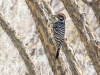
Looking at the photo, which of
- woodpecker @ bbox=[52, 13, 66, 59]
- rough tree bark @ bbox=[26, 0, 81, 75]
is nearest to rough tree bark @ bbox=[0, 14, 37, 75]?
woodpecker @ bbox=[52, 13, 66, 59]

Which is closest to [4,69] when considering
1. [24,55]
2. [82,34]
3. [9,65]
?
[9,65]

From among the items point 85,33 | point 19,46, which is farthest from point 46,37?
point 19,46

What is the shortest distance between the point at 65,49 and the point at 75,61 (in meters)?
0.22

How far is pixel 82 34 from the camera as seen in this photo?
325 cm

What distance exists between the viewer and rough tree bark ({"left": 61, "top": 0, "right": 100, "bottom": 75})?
9.89 ft

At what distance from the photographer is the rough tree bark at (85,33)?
9.89 ft

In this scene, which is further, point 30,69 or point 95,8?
point 30,69

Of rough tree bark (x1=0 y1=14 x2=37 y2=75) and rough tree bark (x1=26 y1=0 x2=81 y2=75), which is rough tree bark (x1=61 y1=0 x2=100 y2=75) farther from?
rough tree bark (x1=0 y1=14 x2=37 y2=75)

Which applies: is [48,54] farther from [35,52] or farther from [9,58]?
[35,52]

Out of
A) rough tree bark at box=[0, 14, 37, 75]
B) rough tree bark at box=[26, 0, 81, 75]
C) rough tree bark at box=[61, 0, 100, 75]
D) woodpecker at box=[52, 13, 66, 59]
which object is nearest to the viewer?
rough tree bark at box=[61, 0, 100, 75]

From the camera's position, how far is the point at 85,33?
324cm

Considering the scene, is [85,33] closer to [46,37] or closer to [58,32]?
[46,37]

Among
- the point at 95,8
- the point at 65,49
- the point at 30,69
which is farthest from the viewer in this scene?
the point at 30,69

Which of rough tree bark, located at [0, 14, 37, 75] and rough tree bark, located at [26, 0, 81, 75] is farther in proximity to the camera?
rough tree bark, located at [0, 14, 37, 75]
